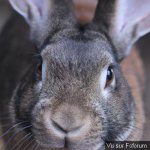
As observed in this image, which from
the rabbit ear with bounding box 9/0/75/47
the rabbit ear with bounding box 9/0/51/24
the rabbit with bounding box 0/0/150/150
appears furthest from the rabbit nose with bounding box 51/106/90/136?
the rabbit ear with bounding box 9/0/51/24

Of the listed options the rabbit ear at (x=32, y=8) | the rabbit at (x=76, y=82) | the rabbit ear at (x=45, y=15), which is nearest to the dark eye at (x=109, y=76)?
the rabbit at (x=76, y=82)

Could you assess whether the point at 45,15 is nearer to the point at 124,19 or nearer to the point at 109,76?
the point at 124,19

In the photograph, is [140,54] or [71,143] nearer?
[71,143]

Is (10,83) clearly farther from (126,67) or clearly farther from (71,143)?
(71,143)

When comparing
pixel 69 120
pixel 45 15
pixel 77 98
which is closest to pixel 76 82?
pixel 77 98

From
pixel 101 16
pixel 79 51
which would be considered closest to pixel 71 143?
pixel 79 51

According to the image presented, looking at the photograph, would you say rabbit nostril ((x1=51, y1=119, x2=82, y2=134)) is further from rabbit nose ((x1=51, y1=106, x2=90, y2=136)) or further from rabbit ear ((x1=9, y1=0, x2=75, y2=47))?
rabbit ear ((x1=9, y1=0, x2=75, y2=47))

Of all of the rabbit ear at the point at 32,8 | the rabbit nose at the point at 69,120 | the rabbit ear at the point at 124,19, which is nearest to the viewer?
the rabbit nose at the point at 69,120

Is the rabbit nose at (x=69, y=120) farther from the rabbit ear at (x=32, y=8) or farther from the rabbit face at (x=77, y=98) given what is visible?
the rabbit ear at (x=32, y=8)
